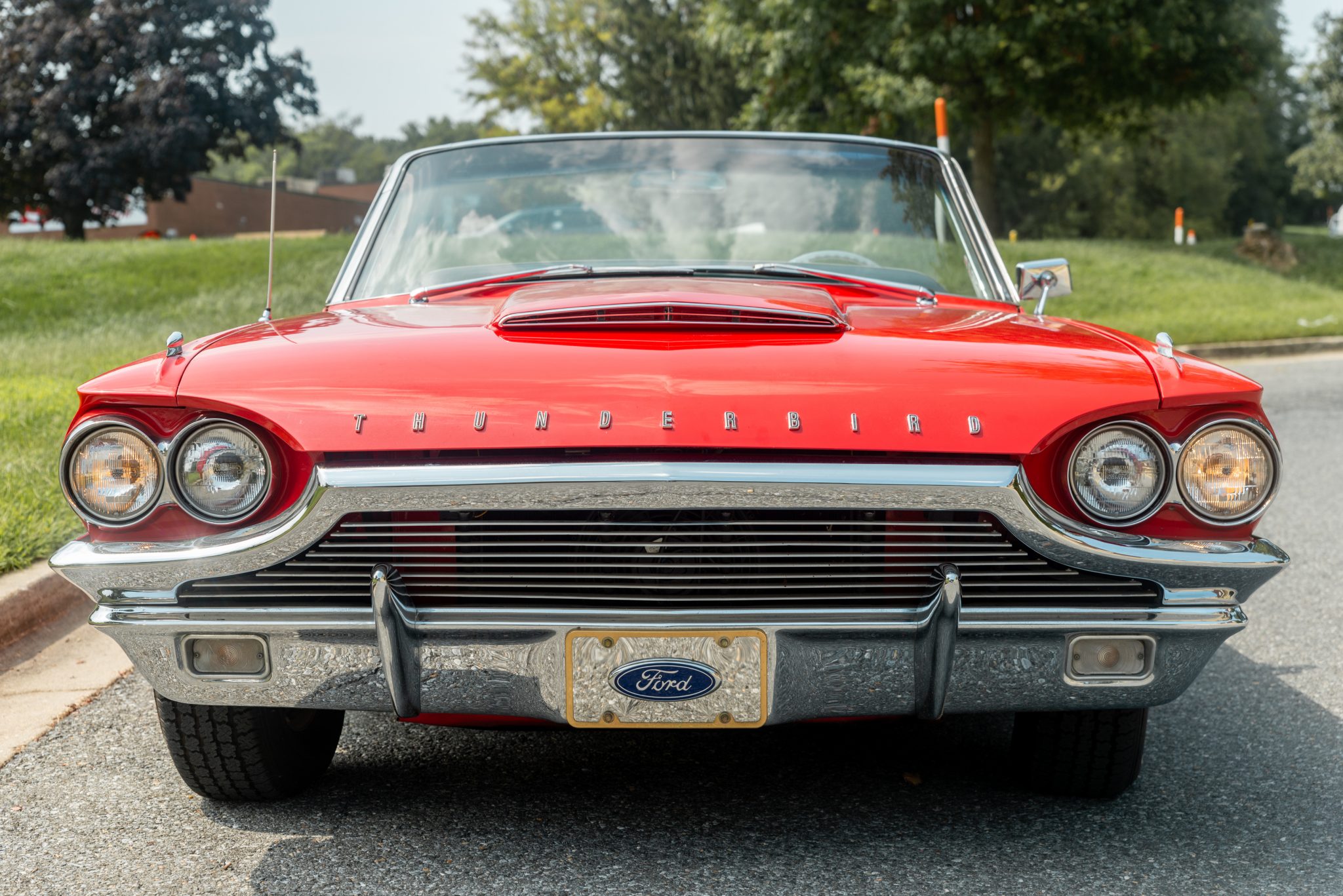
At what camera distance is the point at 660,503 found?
2.12 meters

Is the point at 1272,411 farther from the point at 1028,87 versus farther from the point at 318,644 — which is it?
the point at 1028,87

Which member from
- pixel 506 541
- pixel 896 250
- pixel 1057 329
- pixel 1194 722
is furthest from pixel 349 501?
pixel 1194 722

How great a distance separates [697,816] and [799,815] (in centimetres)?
21

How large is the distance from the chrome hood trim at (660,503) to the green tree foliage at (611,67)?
35.7 m

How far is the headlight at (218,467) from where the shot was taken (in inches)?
89.7

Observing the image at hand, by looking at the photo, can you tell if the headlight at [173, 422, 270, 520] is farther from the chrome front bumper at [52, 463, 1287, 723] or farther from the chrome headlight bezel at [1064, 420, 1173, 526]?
the chrome headlight bezel at [1064, 420, 1173, 526]

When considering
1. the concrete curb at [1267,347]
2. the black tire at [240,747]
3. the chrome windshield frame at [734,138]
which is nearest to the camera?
the black tire at [240,747]

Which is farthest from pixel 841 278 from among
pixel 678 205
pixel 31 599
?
Result: pixel 31 599

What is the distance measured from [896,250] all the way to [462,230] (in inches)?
46.9

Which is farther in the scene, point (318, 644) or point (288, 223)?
point (288, 223)

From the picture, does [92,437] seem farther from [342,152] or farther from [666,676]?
[342,152]

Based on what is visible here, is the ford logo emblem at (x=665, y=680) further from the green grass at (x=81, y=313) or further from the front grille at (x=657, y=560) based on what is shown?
the green grass at (x=81, y=313)

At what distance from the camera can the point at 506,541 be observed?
220 centimetres

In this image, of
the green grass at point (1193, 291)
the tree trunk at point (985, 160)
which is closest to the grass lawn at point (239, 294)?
the green grass at point (1193, 291)
